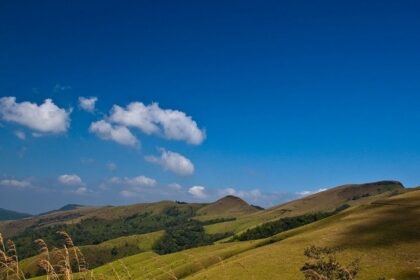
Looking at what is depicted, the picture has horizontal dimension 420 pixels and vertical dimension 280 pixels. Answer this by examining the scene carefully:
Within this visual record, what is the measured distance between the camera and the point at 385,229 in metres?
103

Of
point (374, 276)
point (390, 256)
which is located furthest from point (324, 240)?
point (374, 276)

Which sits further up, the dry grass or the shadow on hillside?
the shadow on hillside

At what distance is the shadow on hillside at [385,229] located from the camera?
306ft

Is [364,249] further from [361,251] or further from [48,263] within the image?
[48,263]

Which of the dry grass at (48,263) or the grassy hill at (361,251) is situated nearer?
the dry grass at (48,263)

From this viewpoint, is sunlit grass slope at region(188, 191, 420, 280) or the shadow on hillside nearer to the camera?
sunlit grass slope at region(188, 191, 420, 280)

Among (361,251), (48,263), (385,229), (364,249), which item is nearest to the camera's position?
(48,263)

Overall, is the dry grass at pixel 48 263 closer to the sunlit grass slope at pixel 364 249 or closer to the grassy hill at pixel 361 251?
the grassy hill at pixel 361 251

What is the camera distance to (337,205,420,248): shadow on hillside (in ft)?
306

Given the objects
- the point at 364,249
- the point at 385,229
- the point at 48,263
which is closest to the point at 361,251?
the point at 364,249

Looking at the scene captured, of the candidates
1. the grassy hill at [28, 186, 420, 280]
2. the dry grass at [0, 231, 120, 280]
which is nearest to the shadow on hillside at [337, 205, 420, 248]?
the grassy hill at [28, 186, 420, 280]

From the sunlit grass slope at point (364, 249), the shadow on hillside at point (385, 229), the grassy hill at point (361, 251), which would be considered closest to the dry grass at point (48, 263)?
the grassy hill at point (361, 251)

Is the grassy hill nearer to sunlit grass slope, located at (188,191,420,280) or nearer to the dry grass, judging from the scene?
sunlit grass slope, located at (188,191,420,280)

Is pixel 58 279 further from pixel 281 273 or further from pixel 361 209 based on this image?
pixel 361 209
